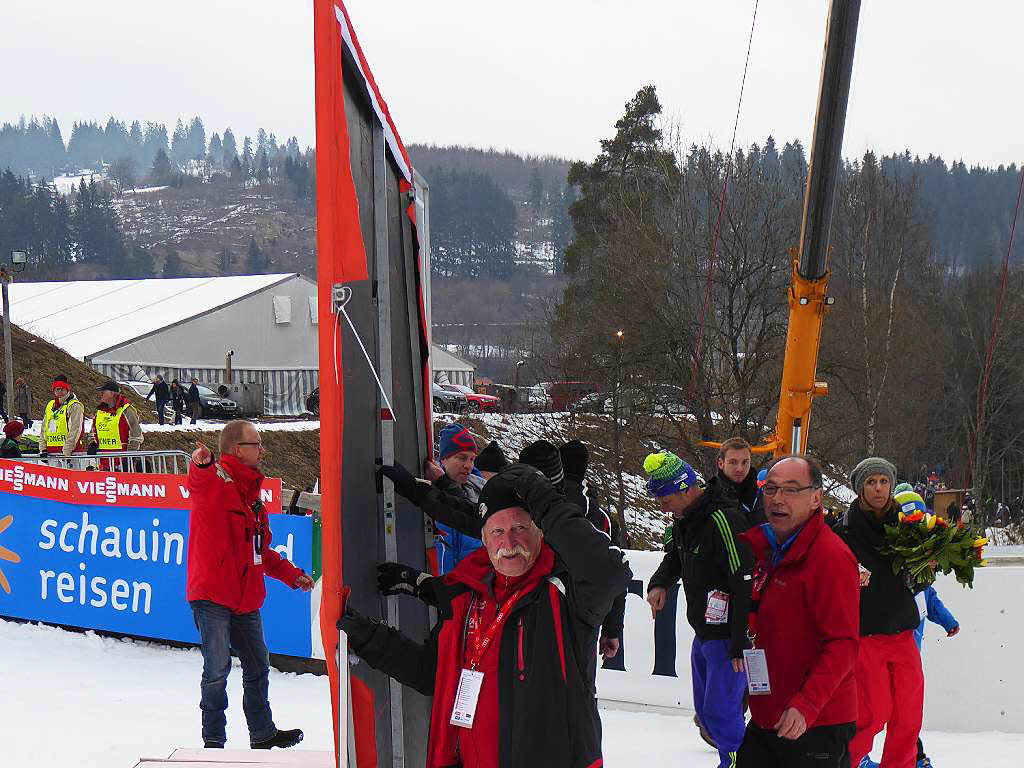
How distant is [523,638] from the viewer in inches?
100

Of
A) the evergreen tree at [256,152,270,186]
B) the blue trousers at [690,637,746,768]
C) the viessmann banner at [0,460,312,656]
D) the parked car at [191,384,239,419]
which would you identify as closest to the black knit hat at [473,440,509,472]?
the blue trousers at [690,637,746,768]

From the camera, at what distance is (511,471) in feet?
8.89

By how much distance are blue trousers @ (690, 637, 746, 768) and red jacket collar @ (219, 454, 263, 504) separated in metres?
2.37

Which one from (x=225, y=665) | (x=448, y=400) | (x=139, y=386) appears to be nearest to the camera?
(x=225, y=665)

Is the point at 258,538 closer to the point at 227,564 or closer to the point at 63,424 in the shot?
the point at 227,564

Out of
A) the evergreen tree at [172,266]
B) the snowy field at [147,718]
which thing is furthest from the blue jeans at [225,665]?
the evergreen tree at [172,266]

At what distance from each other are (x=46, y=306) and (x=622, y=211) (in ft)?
110

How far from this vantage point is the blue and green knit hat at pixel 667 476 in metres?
4.89

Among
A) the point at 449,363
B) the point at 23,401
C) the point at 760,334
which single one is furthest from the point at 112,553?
the point at 449,363

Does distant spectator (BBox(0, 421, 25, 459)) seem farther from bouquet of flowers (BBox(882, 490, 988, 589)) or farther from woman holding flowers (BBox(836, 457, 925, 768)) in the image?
bouquet of flowers (BBox(882, 490, 988, 589))

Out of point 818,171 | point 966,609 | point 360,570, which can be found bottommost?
point 966,609

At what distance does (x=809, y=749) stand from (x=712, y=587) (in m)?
1.40

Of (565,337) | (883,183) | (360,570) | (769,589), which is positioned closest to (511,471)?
(360,570)

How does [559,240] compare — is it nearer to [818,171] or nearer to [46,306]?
[46,306]
